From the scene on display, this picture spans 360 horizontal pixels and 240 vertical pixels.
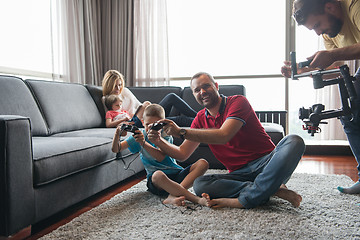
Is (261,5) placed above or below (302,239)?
above

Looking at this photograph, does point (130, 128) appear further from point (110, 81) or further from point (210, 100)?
point (110, 81)

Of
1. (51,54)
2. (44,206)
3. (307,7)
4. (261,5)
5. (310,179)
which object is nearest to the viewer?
(44,206)

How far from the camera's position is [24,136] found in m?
1.38

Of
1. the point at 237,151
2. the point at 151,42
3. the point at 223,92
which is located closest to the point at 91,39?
the point at 151,42

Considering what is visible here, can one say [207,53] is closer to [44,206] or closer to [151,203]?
[151,203]

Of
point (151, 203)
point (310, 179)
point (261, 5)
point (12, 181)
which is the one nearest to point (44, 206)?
point (12, 181)

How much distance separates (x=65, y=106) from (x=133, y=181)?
863 millimetres

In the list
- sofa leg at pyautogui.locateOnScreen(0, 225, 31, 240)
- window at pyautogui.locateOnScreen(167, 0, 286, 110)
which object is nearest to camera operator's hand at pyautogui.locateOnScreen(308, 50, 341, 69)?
sofa leg at pyautogui.locateOnScreen(0, 225, 31, 240)

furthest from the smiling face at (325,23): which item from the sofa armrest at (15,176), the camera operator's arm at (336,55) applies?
the sofa armrest at (15,176)

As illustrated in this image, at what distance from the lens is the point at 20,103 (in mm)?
2180

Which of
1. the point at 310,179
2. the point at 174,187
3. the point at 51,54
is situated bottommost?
the point at 310,179

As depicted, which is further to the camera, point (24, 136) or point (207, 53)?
point (207, 53)

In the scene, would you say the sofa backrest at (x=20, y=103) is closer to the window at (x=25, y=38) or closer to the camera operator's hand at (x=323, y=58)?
the window at (x=25, y=38)

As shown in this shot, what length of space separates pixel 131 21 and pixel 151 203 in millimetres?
3328
